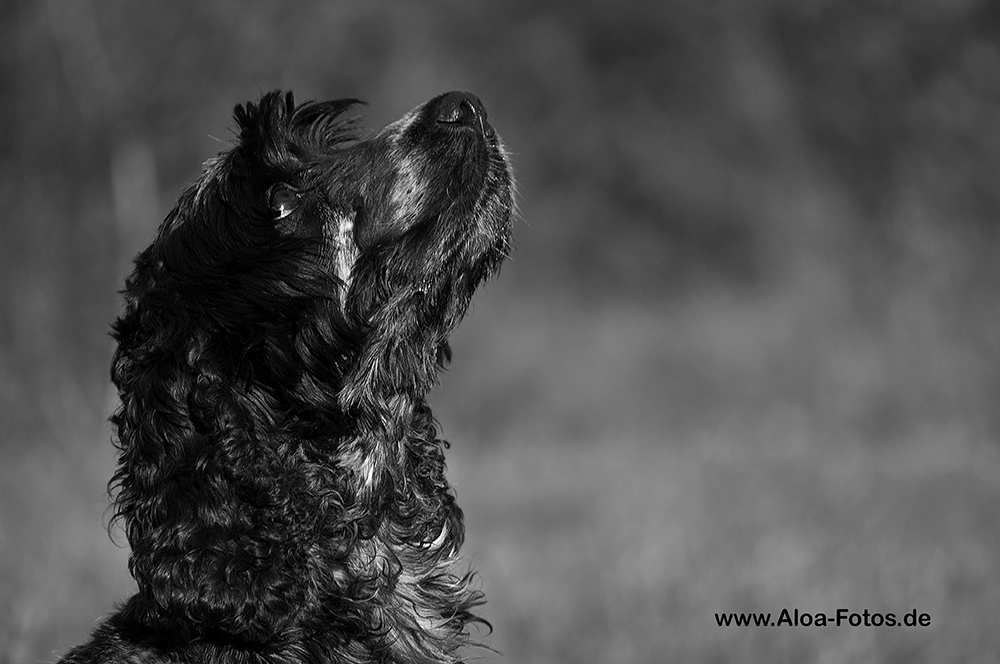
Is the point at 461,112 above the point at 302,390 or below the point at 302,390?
above

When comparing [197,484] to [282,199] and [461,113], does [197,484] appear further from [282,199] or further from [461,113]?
[461,113]

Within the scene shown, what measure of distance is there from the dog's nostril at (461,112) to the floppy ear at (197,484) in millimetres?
1017

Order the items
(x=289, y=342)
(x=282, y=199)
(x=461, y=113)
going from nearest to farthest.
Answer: (x=289, y=342) → (x=282, y=199) → (x=461, y=113)

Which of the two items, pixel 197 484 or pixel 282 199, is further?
pixel 282 199

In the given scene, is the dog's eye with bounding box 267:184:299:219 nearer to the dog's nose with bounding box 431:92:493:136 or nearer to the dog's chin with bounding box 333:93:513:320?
the dog's chin with bounding box 333:93:513:320

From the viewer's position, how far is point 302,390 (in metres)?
3.62

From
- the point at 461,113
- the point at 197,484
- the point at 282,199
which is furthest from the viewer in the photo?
the point at 461,113

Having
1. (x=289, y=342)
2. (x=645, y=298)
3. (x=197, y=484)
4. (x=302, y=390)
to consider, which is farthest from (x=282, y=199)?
(x=645, y=298)

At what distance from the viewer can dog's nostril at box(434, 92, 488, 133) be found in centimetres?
387

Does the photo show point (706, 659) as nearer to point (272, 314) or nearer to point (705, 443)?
point (272, 314)

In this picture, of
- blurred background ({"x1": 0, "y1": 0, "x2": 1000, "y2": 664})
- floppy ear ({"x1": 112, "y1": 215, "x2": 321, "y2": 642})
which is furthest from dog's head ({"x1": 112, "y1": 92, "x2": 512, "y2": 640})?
blurred background ({"x1": 0, "y1": 0, "x2": 1000, "y2": 664})

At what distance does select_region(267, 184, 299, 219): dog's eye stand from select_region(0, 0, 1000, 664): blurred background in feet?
3.39

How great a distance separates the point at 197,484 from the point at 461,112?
1445mm

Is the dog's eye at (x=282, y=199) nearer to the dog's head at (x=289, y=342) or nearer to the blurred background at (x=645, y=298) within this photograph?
the dog's head at (x=289, y=342)
